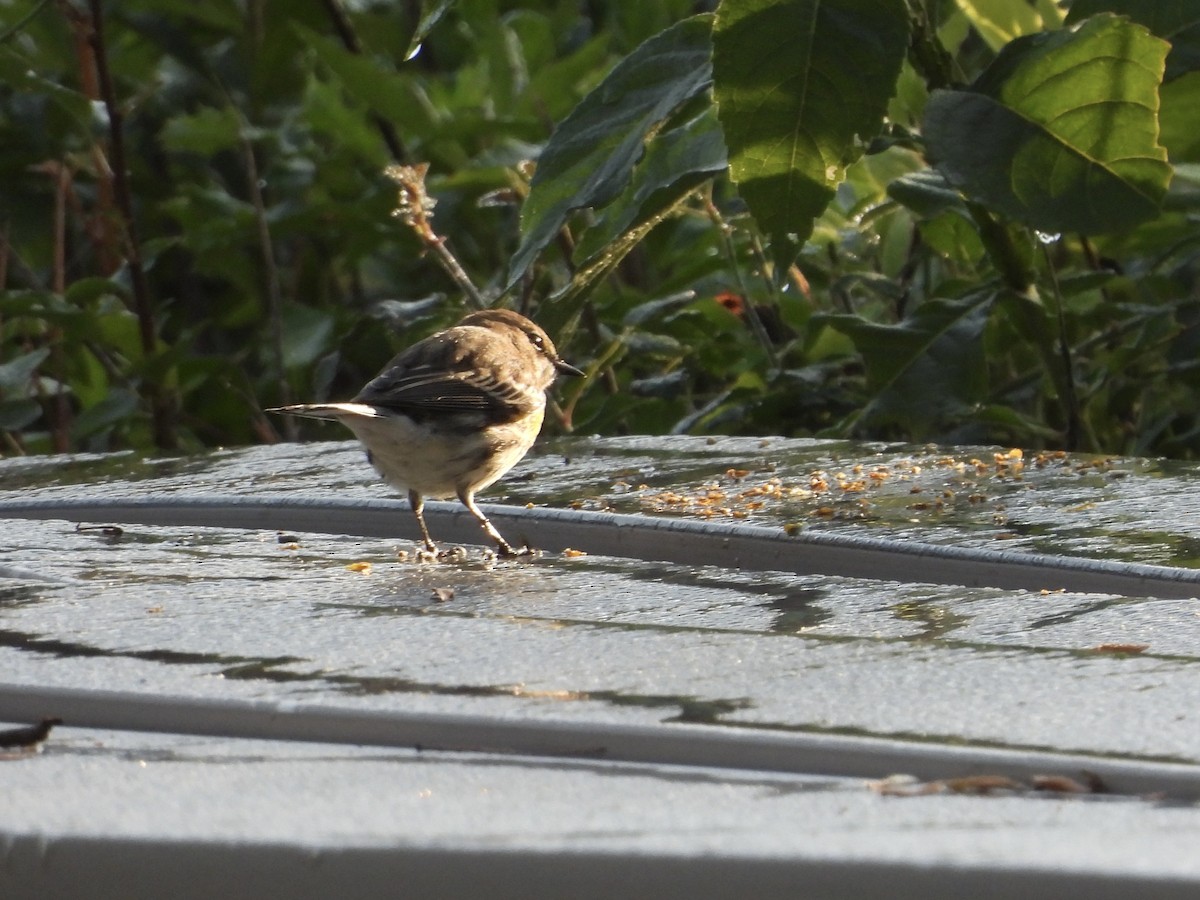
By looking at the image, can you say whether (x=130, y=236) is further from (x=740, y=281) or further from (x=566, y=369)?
(x=740, y=281)

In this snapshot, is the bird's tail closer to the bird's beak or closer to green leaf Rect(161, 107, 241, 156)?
the bird's beak

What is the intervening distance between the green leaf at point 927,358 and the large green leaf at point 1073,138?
1.71ft

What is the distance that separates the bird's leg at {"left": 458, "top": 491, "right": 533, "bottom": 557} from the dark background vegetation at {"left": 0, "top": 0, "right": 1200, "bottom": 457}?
376 mm

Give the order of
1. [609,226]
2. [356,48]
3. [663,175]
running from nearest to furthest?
1. [663,175]
2. [609,226]
3. [356,48]

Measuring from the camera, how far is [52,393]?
18.3ft

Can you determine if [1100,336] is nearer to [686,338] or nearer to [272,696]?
[686,338]

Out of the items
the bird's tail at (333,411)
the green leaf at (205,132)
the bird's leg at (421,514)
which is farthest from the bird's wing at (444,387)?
the green leaf at (205,132)

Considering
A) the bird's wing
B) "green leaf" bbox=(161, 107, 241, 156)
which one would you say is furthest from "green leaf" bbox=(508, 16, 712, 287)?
"green leaf" bbox=(161, 107, 241, 156)

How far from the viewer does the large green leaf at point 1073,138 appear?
3104 mm

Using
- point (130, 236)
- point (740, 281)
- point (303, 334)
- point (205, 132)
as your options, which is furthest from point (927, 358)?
point (205, 132)

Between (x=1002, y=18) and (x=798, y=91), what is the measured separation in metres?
0.89

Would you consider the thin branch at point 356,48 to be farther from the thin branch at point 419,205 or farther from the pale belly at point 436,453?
the pale belly at point 436,453

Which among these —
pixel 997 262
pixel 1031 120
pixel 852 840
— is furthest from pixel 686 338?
pixel 852 840

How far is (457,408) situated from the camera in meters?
4.21
